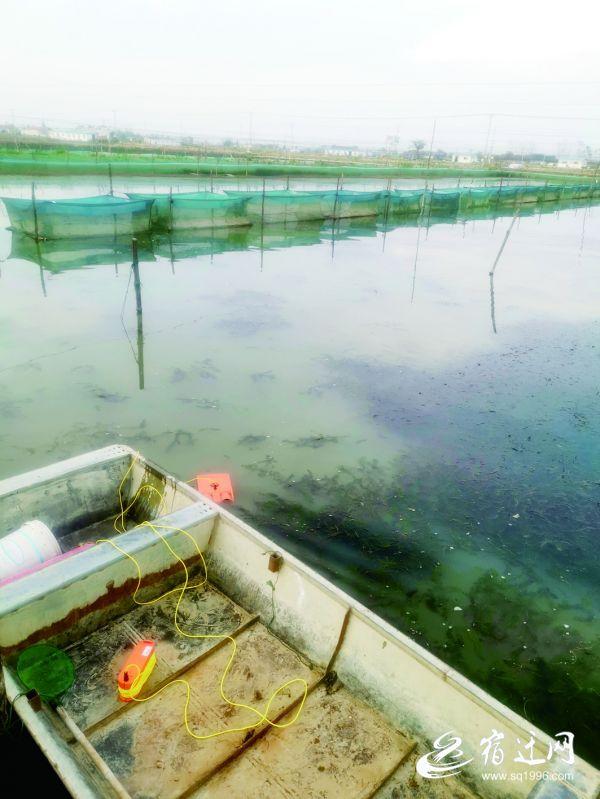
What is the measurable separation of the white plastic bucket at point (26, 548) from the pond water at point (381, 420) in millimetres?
2419

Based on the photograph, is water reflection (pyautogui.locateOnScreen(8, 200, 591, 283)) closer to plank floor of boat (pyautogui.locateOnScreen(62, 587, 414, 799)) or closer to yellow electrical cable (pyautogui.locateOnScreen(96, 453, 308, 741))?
yellow electrical cable (pyautogui.locateOnScreen(96, 453, 308, 741))

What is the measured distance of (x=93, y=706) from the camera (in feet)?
12.1

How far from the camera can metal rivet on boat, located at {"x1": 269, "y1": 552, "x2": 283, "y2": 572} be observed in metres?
4.23

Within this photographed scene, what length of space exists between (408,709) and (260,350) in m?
8.53

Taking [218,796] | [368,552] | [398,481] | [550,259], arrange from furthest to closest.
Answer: [550,259] → [398,481] → [368,552] → [218,796]

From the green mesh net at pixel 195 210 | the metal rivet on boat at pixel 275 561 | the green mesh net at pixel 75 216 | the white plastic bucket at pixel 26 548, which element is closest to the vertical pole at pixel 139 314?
the white plastic bucket at pixel 26 548

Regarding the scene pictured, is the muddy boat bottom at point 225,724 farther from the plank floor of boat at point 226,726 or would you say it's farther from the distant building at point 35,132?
the distant building at point 35,132

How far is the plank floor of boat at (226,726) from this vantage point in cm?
331

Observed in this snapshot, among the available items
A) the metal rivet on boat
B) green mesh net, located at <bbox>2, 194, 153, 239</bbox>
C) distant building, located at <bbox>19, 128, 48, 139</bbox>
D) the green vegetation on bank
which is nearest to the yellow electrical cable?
the metal rivet on boat

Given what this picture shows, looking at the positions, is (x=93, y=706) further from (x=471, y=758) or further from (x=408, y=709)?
(x=471, y=758)

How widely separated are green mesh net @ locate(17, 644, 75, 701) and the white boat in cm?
9

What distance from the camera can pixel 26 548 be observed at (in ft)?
14.3

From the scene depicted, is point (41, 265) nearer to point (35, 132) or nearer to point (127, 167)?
point (127, 167)

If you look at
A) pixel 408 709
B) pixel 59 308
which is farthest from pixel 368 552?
pixel 59 308
